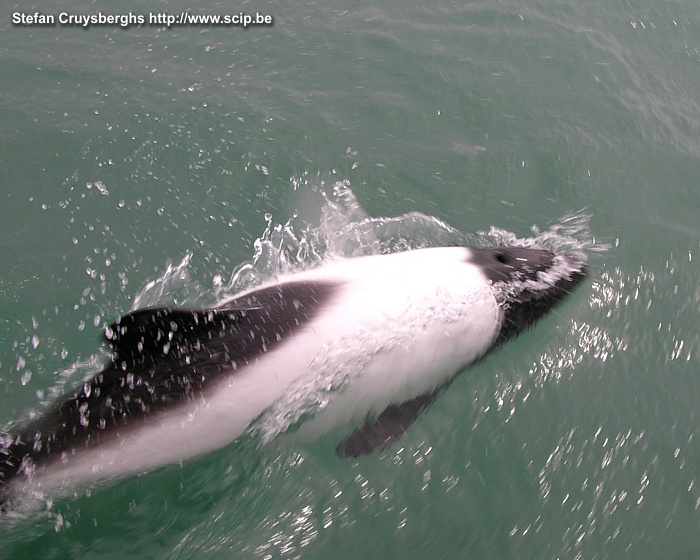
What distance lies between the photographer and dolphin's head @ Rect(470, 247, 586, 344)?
4746 mm

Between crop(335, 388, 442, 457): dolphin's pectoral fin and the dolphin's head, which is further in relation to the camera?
the dolphin's head

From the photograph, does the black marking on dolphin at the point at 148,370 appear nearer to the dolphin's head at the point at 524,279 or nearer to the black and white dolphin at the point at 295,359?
the black and white dolphin at the point at 295,359

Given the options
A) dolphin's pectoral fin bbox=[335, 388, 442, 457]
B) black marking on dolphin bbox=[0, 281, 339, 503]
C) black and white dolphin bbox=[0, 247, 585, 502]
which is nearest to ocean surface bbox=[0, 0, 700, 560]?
dolphin's pectoral fin bbox=[335, 388, 442, 457]

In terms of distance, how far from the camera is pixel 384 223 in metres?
5.45

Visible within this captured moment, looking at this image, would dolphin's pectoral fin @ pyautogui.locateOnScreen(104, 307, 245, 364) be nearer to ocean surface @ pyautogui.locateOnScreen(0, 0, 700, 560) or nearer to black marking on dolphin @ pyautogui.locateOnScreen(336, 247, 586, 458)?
ocean surface @ pyautogui.locateOnScreen(0, 0, 700, 560)

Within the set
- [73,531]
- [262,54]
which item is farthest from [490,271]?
[262,54]

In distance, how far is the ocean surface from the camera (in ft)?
13.4

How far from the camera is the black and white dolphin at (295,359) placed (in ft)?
11.8

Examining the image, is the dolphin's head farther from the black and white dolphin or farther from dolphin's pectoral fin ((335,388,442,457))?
dolphin's pectoral fin ((335,388,442,457))

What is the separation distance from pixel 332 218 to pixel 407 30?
266cm

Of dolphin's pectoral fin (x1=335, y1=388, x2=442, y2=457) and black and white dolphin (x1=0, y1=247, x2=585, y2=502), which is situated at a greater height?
black and white dolphin (x1=0, y1=247, x2=585, y2=502)

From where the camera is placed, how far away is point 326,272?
184 inches

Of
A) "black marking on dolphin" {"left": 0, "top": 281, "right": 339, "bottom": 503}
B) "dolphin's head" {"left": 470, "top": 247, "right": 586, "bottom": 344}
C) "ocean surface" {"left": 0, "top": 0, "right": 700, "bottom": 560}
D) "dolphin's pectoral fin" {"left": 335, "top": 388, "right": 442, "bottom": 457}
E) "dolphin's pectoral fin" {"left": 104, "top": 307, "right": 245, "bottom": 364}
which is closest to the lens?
"black marking on dolphin" {"left": 0, "top": 281, "right": 339, "bottom": 503}

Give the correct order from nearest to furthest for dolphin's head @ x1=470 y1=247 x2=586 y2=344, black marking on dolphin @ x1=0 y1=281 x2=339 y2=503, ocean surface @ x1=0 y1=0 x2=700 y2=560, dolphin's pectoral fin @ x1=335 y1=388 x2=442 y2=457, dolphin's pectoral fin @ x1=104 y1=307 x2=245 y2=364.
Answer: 1. black marking on dolphin @ x1=0 y1=281 x2=339 y2=503
2. dolphin's pectoral fin @ x1=104 y1=307 x2=245 y2=364
3. ocean surface @ x1=0 y1=0 x2=700 y2=560
4. dolphin's pectoral fin @ x1=335 y1=388 x2=442 y2=457
5. dolphin's head @ x1=470 y1=247 x2=586 y2=344
